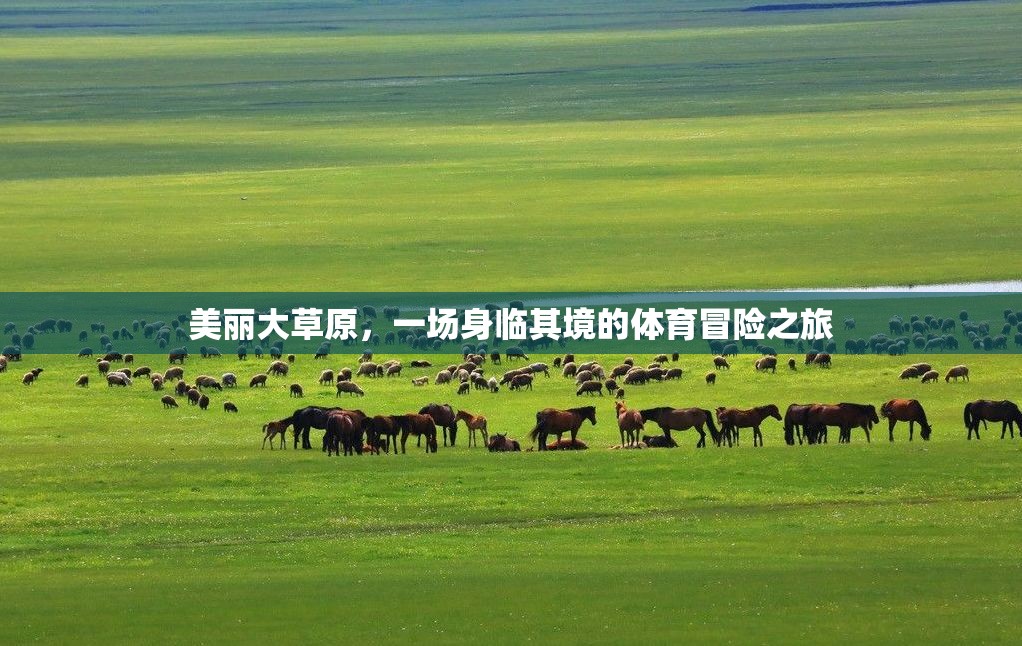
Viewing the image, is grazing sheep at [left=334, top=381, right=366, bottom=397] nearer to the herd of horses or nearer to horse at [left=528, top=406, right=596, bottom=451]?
the herd of horses

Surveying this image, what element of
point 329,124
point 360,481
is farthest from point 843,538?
point 329,124

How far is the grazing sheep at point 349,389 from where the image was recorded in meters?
36.2

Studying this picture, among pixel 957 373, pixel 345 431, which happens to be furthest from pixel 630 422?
pixel 957 373

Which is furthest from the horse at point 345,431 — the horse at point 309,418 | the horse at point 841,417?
the horse at point 841,417

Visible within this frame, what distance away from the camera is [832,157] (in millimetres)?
82250

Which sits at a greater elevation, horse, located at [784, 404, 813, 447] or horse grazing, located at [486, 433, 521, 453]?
horse, located at [784, 404, 813, 447]

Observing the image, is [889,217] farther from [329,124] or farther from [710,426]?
[329,124]

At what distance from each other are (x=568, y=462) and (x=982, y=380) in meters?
12.3

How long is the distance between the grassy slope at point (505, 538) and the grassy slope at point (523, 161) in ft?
82.4

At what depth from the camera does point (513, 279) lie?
54000 mm

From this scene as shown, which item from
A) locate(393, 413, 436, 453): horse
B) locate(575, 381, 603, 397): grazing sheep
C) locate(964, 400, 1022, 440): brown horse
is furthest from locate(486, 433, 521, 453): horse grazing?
locate(964, 400, 1022, 440): brown horse

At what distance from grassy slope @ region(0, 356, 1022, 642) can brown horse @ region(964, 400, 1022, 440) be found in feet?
1.08

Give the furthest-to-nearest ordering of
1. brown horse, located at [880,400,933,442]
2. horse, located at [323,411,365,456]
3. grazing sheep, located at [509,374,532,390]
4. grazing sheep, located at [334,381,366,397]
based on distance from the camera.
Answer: grazing sheep, located at [509,374,532,390] < grazing sheep, located at [334,381,366,397] < brown horse, located at [880,400,933,442] < horse, located at [323,411,365,456]

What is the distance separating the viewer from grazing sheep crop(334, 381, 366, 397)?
3619cm
